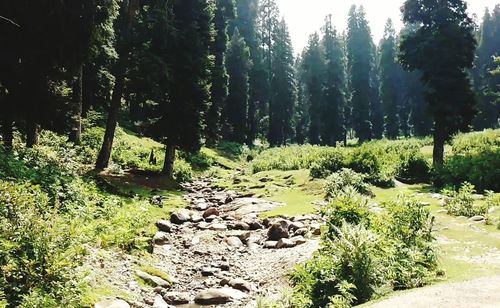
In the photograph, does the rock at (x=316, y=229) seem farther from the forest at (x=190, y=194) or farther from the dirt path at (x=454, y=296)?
the dirt path at (x=454, y=296)

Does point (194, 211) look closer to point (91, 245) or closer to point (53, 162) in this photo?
point (53, 162)

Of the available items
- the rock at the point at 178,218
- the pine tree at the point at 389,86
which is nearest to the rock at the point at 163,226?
the rock at the point at 178,218

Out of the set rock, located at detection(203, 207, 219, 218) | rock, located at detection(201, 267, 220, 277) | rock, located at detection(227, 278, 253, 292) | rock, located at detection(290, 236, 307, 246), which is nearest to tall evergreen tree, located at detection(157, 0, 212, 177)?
rock, located at detection(203, 207, 219, 218)

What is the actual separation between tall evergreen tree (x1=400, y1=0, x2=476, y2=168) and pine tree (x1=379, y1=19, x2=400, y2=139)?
40.7 metres

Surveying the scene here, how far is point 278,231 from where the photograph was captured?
49.4 ft

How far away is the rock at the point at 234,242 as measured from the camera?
1502cm

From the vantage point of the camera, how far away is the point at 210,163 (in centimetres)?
3706

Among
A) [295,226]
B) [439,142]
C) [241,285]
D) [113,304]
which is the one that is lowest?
[241,285]

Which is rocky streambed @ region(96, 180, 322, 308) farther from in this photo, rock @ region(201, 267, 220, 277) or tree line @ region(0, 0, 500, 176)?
tree line @ region(0, 0, 500, 176)

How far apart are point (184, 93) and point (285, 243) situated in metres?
14.4

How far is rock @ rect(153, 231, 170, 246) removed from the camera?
46.2ft

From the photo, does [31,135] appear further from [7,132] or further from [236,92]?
[236,92]

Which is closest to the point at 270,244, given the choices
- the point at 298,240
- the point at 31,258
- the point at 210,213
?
the point at 298,240

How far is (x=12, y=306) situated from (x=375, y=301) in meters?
6.27
